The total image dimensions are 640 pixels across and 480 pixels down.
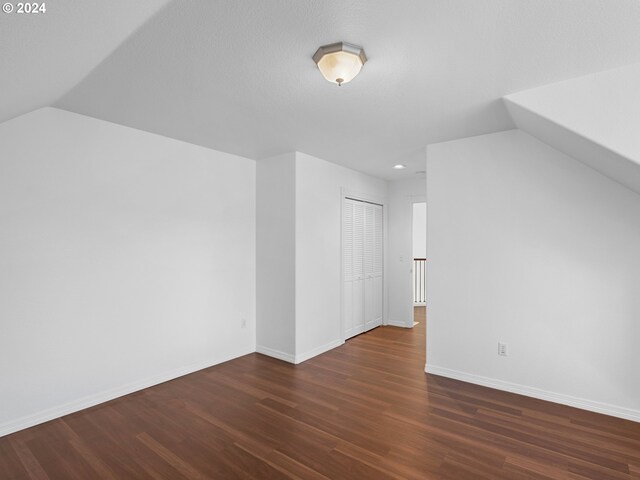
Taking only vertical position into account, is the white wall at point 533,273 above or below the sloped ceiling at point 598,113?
below

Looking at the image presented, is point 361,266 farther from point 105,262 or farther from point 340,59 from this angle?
point 340,59

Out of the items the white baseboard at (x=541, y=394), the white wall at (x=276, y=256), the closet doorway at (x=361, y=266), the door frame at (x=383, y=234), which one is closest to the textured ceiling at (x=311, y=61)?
the white wall at (x=276, y=256)

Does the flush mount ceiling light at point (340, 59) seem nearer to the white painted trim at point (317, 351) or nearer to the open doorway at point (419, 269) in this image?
the white painted trim at point (317, 351)

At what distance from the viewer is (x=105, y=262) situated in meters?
3.02

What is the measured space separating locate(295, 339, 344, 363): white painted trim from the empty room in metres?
0.05

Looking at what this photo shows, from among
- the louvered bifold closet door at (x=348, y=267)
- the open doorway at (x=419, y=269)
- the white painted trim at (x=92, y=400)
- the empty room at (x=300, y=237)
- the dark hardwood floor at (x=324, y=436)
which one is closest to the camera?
the empty room at (x=300, y=237)

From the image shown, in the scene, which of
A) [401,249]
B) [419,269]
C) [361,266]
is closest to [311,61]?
[361,266]

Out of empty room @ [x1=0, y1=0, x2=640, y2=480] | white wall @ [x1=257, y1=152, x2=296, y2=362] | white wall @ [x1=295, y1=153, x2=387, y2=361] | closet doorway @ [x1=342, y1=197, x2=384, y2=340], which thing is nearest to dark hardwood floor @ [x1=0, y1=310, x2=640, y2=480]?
empty room @ [x1=0, y1=0, x2=640, y2=480]

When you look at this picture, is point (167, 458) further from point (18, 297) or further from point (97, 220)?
point (97, 220)

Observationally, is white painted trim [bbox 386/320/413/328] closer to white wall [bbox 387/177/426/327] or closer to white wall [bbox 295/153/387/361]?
white wall [bbox 387/177/426/327]

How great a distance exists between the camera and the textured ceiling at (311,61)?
5.12ft

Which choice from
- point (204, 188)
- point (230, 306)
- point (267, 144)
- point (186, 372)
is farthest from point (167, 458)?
point (267, 144)

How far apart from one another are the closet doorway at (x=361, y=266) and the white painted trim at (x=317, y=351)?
10.8 inches

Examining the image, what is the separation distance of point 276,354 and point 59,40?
3597mm
